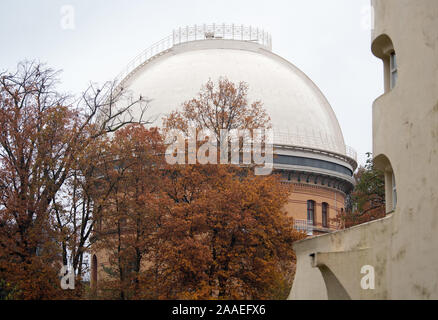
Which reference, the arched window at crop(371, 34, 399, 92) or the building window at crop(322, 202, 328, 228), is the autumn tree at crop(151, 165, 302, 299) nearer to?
the arched window at crop(371, 34, 399, 92)

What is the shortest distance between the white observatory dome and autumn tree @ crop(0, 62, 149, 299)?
1685 centimetres

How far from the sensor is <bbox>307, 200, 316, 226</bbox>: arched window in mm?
45719

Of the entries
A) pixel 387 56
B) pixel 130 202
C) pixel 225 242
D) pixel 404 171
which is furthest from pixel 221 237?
→ pixel 404 171

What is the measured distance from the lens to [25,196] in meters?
25.7

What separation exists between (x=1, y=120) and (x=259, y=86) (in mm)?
23397

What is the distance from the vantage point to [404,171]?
14.8 m

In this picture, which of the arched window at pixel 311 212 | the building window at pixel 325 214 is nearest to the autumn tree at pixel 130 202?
the arched window at pixel 311 212

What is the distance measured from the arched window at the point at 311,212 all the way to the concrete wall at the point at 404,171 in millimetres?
28174

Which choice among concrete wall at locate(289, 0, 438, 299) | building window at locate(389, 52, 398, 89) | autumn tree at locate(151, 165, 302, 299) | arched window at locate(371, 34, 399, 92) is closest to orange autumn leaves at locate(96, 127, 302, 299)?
autumn tree at locate(151, 165, 302, 299)

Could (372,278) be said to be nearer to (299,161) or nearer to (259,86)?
(299,161)

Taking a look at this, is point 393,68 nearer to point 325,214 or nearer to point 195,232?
point 195,232

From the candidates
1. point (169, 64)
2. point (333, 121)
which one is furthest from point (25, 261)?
point (333, 121)

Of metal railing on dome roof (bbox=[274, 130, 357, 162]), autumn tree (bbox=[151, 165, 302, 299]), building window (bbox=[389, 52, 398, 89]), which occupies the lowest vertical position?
autumn tree (bbox=[151, 165, 302, 299])
